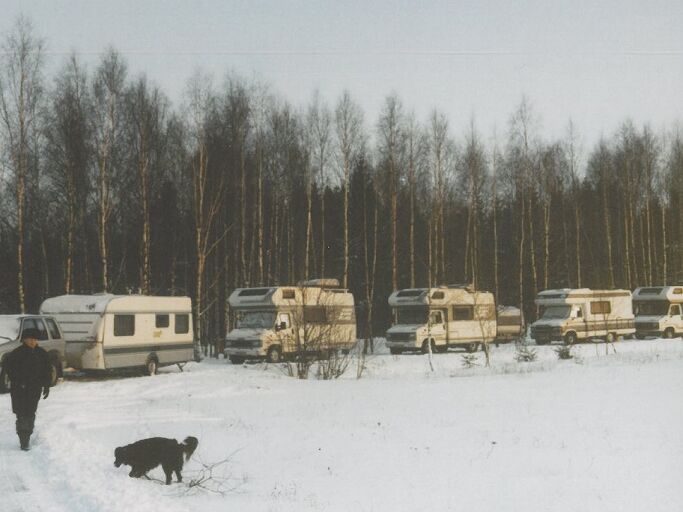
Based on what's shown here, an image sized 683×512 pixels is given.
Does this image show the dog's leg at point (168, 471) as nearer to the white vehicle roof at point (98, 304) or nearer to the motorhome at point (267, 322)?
the white vehicle roof at point (98, 304)

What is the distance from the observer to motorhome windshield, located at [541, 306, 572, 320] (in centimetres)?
3262

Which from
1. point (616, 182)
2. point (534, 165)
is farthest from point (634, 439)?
point (616, 182)

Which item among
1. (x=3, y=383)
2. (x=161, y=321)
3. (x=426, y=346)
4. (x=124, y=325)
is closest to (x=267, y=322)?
(x=161, y=321)

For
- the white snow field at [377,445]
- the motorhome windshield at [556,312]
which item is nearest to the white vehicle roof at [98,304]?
the white snow field at [377,445]

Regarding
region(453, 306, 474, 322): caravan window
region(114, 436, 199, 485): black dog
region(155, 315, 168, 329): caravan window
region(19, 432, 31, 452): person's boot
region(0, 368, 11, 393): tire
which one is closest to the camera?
region(114, 436, 199, 485): black dog

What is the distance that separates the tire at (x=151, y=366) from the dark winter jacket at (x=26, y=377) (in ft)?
36.8

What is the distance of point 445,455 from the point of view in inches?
360

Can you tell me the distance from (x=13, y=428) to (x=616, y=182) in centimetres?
4213

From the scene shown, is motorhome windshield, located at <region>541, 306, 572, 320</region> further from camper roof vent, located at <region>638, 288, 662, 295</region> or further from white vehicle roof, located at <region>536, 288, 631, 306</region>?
camper roof vent, located at <region>638, 288, 662, 295</region>

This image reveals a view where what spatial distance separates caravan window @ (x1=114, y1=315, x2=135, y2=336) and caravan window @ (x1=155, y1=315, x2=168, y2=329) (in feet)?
3.81

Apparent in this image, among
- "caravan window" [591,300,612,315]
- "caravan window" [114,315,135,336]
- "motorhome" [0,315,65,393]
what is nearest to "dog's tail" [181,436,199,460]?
"motorhome" [0,315,65,393]

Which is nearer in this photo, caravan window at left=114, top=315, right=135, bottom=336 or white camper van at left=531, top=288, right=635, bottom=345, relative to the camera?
caravan window at left=114, top=315, right=135, bottom=336

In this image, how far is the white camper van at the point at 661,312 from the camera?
36.2 m

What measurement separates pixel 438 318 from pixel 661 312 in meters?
14.4
